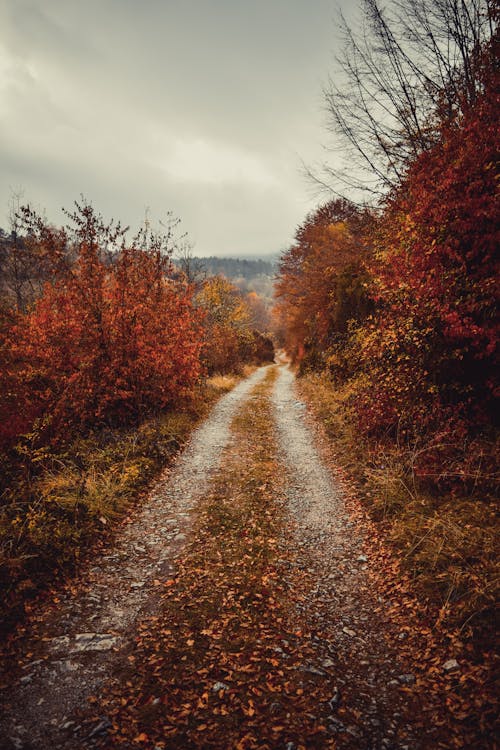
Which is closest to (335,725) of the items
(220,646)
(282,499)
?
(220,646)

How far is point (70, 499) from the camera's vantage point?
6.00m

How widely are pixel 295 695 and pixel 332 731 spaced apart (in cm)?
42

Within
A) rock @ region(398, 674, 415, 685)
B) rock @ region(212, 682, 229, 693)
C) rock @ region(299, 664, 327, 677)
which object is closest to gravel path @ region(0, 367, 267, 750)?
rock @ region(212, 682, 229, 693)

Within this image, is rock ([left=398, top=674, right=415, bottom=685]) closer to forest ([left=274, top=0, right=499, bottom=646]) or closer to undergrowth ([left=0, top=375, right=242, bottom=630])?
forest ([left=274, top=0, right=499, bottom=646])

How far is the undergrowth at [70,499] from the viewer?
4.54 m

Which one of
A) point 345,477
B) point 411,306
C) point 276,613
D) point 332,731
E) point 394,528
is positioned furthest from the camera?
point 345,477

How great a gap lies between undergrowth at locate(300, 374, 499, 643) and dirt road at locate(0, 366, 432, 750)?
27.1 inches

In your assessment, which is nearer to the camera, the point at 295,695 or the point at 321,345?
the point at 295,695

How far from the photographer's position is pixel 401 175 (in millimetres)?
8336

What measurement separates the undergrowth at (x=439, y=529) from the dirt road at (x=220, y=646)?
0.69 meters

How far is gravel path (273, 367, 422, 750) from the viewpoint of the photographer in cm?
301

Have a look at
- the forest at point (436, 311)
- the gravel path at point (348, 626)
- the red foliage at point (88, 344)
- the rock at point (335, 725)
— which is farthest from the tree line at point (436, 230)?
the red foliage at point (88, 344)

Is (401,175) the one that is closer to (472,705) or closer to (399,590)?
(399,590)

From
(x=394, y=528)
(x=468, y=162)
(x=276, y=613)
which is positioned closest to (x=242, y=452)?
(x=394, y=528)
